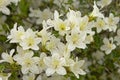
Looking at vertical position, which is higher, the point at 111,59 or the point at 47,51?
the point at 111,59

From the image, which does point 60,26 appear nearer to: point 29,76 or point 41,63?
point 41,63

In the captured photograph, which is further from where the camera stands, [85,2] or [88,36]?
[85,2]

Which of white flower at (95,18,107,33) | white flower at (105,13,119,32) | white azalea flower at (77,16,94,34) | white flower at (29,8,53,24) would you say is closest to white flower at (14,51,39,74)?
white azalea flower at (77,16,94,34)

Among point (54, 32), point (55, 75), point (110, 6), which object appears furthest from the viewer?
point (110, 6)

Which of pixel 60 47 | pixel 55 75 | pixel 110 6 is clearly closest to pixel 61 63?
pixel 60 47

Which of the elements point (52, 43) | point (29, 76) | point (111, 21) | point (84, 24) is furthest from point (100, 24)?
point (29, 76)

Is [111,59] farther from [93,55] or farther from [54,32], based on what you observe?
[54,32]

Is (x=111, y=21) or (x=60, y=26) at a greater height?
(x=111, y=21)
